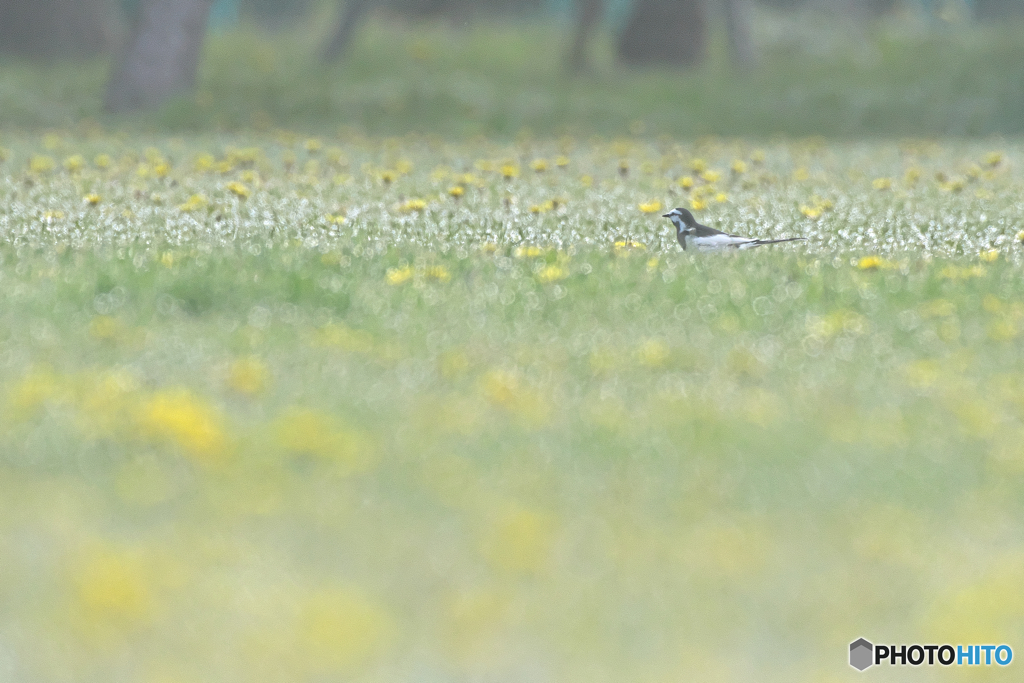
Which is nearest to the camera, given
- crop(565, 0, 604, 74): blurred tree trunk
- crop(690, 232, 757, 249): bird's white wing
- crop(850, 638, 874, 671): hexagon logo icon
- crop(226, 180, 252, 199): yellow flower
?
crop(850, 638, 874, 671): hexagon logo icon

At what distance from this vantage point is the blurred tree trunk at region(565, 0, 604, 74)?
25.1 meters

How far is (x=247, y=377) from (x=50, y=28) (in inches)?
961

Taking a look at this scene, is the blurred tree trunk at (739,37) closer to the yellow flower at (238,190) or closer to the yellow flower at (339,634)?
the yellow flower at (238,190)

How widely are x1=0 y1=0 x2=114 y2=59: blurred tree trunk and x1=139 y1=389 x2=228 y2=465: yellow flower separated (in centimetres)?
2462

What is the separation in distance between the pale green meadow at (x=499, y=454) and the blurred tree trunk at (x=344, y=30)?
17.4 m

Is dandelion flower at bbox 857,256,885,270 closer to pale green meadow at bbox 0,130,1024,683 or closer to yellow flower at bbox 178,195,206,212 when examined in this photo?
pale green meadow at bbox 0,130,1024,683

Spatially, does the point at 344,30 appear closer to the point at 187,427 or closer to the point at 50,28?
the point at 50,28

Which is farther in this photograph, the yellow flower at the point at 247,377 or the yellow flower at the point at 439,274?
the yellow flower at the point at 439,274

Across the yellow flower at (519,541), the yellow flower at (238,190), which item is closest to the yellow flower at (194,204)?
the yellow flower at (238,190)

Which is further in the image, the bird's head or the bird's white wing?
the bird's head

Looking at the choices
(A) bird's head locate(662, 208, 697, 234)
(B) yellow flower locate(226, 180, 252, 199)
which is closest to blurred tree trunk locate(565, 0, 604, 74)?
(B) yellow flower locate(226, 180, 252, 199)

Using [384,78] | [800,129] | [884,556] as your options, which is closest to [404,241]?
[884,556]

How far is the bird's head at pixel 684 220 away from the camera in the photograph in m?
8.59

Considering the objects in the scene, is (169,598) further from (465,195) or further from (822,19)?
(822,19)
